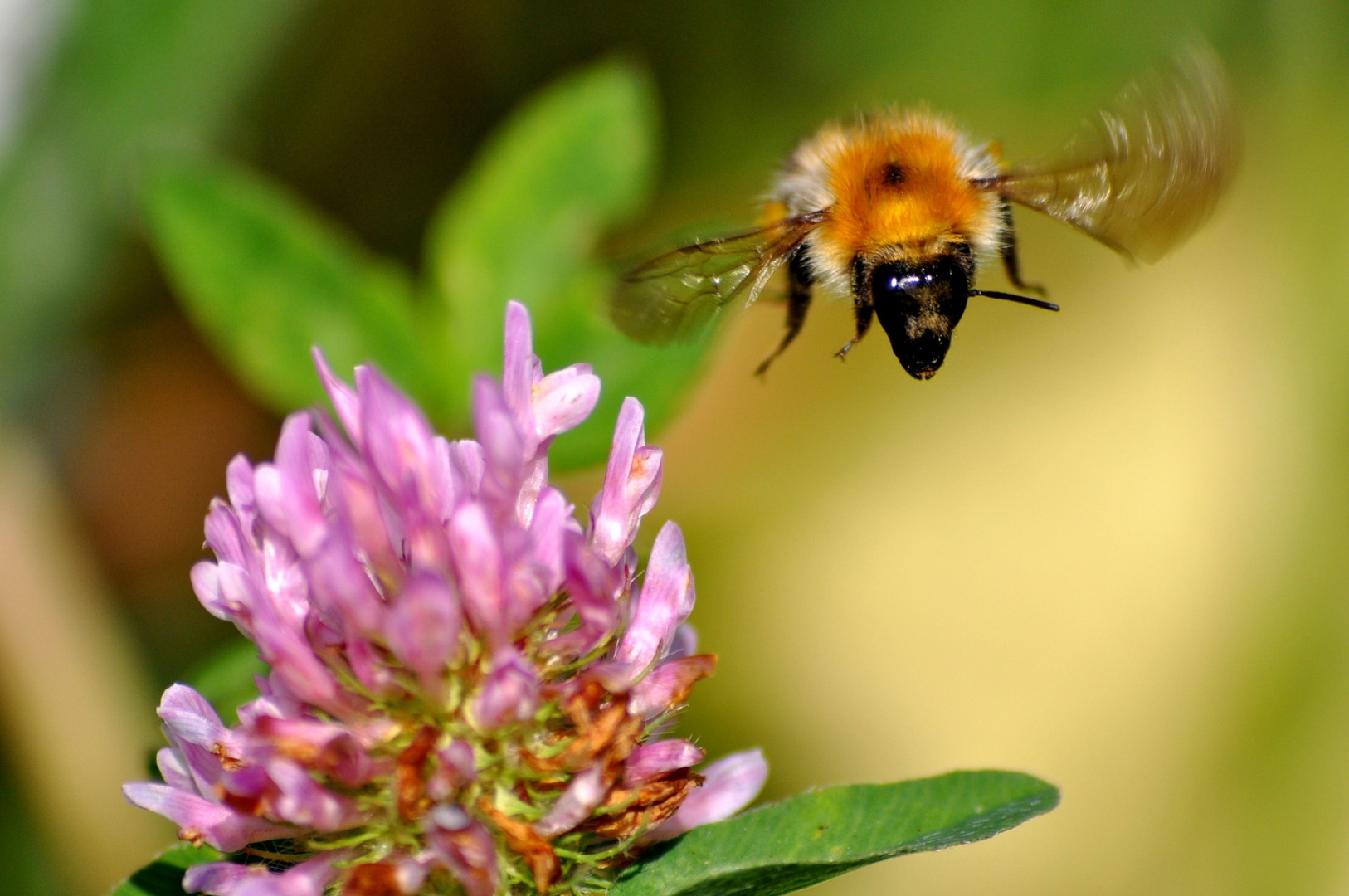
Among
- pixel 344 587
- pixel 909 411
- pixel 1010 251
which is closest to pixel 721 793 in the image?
pixel 344 587

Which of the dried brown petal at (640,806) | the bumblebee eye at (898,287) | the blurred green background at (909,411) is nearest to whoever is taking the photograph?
the dried brown petal at (640,806)

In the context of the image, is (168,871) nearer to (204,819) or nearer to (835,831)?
(204,819)

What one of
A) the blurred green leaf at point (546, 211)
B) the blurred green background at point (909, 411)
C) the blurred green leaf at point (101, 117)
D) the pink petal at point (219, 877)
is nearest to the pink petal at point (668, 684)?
the pink petal at point (219, 877)

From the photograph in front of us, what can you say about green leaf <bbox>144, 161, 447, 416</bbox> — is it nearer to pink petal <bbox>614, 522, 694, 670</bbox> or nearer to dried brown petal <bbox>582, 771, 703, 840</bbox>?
pink petal <bbox>614, 522, 694, 670</bbox>

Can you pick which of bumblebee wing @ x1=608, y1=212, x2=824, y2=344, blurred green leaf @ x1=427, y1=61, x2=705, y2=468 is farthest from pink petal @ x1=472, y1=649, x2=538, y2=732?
blurred green leaf @ x1=427, y1=61, x2=705, y2=468

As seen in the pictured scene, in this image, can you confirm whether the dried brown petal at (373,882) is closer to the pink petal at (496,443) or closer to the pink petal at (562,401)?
the pink petal at (496,443)

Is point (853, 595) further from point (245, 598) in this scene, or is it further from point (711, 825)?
point (245, 598)
